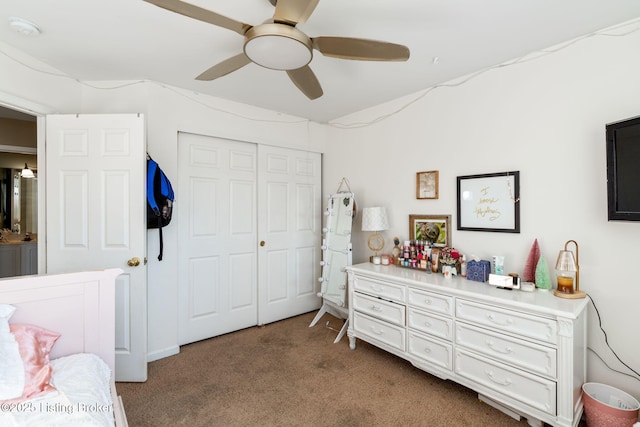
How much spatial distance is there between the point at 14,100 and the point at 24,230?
118 inches

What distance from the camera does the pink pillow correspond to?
47.6 inches

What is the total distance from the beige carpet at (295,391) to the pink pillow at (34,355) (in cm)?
77

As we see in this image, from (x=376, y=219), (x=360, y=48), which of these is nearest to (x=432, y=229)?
(x=376, y=219)

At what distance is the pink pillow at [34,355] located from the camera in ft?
3.97

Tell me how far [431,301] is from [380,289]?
468 mm

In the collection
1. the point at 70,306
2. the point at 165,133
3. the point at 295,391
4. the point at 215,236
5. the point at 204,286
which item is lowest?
the point at 295,391

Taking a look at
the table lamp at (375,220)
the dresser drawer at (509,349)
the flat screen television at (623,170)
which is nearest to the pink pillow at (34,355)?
the dresser drawer at (509,349)

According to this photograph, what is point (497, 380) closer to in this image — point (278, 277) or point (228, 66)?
point (278, 277)

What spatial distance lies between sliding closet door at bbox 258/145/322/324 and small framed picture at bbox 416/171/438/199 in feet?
4.69

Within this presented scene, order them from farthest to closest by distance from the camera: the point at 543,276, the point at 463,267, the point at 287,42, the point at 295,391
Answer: the point at 463,267, the point at 295,391, the point at 543,276, the point at 287,42

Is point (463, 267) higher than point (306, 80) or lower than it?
lower

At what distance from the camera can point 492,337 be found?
75.5 inches

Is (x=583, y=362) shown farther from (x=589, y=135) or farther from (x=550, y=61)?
(x=550, y=61)

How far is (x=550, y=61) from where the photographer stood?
2096 mm
